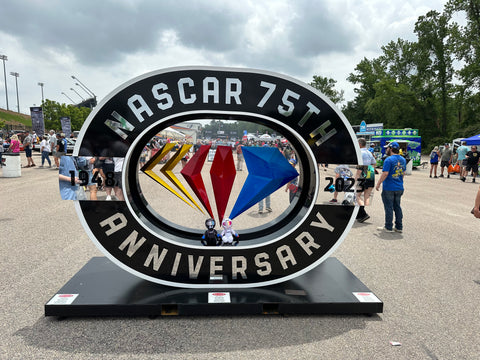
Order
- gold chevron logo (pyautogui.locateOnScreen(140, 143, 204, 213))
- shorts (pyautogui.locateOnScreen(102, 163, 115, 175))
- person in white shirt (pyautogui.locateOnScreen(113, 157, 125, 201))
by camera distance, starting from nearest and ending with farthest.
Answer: person in white shirt (pyautogui.locateOnScreen(113, 157, 125, 201)) → shorts (pyautogui.locateOnScreen(102, 163, 115, 175)) → gold chevron logo (pyautogui.locateOnScreen(140, 143, 204, 213))

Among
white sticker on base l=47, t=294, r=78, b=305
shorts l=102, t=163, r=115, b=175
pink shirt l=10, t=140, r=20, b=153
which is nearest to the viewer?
white sticker on base l=47, t=294, r=78, b=305

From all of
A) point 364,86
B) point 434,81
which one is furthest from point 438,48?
point 364,86

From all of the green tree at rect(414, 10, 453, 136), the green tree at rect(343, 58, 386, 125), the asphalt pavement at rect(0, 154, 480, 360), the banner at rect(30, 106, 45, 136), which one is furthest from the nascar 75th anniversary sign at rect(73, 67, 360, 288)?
the green tree at rect(343, 58, 386, 125)

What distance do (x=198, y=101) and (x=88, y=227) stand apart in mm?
1786

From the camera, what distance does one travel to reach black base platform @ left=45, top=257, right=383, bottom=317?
126 inches

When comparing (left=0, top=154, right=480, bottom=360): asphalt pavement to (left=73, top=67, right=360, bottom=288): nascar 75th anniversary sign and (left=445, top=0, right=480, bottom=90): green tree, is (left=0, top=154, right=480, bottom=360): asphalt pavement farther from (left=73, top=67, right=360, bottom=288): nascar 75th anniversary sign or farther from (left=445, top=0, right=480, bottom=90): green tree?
(left=445, top=0, right=480, bottom=90): green tree

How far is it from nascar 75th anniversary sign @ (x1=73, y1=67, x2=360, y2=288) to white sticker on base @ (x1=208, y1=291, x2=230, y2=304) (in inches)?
5.0

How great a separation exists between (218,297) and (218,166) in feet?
4.77

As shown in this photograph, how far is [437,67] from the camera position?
4244 cm

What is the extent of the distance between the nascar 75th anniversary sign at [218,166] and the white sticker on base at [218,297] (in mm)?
128

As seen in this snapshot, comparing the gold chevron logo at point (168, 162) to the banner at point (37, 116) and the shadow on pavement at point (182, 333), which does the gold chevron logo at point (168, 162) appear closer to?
the shadow on pavement at point (182, 333)

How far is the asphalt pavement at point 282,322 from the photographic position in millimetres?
2775

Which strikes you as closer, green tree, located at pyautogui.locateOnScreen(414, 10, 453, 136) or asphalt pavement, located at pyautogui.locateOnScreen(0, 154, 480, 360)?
asphalt pavement, located at pyautogui.locateOnScreen(0, 154, 480, 360)

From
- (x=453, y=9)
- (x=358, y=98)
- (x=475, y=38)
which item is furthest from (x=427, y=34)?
(x=358, y=98)
